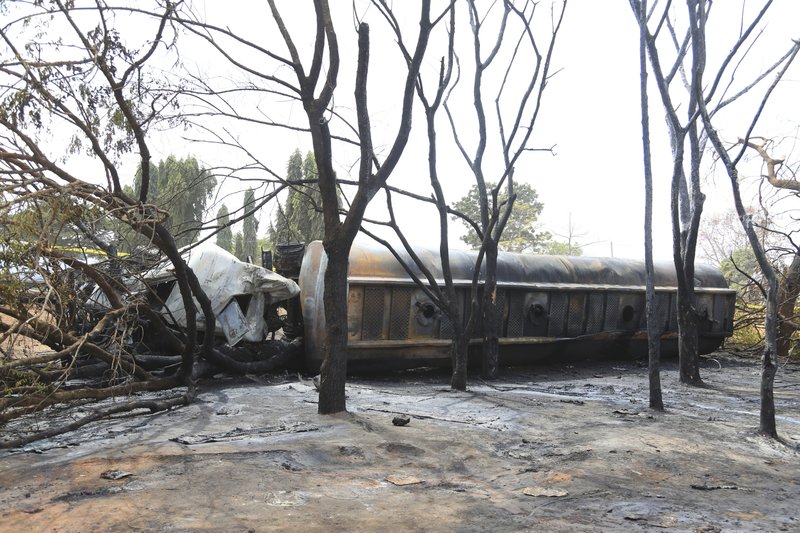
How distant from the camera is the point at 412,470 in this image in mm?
5422

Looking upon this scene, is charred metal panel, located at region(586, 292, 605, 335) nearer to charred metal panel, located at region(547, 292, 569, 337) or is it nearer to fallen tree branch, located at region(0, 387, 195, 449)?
charred metal panel, located at region(547, 292, 569, 337)

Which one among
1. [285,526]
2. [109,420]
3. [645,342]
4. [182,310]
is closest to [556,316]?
[645,342]

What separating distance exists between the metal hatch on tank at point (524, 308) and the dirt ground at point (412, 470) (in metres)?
2.37

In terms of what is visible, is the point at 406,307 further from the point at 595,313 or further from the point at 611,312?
the point at 611,312

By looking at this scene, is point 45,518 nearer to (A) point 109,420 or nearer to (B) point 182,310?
(A) point 109,420

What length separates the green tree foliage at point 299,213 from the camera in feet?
39.6

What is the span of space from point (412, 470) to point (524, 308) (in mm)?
7481

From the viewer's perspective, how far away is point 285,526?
156 inches

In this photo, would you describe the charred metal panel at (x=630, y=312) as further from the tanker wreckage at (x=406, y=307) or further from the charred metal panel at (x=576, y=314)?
the charred metal panel at (x=576, y=314)

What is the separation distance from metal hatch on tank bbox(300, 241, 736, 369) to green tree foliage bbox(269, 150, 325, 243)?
101 cm

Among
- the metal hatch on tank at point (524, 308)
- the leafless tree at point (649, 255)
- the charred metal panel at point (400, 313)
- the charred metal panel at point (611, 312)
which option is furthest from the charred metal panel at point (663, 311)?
the leafless tree at point (649, 255)

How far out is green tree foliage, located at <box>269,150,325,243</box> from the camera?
12.1 m

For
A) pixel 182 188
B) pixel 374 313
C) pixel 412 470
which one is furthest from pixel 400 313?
pixel 412 470

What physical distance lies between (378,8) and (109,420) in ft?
18.6
